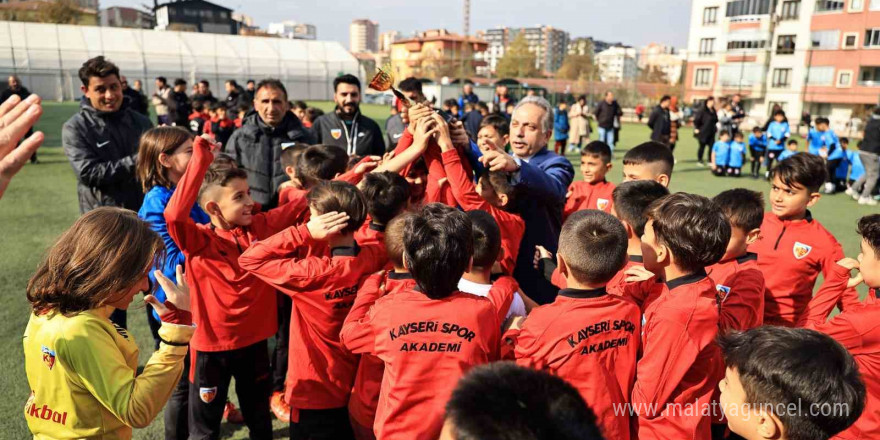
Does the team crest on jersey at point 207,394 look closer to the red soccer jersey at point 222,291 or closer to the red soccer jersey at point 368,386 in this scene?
the red soccer jersey at point 222,291

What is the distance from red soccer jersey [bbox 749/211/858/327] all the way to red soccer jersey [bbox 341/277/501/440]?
7.19ft

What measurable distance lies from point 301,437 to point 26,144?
1.92 m

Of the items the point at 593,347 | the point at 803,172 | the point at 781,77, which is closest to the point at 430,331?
the point at 593,347

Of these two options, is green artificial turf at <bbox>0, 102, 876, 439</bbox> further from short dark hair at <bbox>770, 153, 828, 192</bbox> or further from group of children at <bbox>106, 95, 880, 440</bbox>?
short dark hair at <bbox>770, 153, 828, 192</bbox>

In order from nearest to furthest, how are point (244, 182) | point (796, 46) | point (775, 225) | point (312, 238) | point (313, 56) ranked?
point (312, 238)
point (244, 182)
point (775, 225)
point (796, 46)
point (313, 56)

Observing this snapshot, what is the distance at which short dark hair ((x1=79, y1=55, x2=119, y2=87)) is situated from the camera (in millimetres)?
4199

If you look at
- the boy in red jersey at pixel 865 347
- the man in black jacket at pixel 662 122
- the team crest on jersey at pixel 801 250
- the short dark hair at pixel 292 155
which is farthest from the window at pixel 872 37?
the short dark hair at pixel 292 155

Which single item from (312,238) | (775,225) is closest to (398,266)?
(312,238)

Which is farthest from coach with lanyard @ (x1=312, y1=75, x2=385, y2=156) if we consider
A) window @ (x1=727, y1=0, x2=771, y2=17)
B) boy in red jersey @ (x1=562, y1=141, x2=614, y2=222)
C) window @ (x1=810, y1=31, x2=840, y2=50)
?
window @ (x1=727, y1=0, x2=771, y2=17)

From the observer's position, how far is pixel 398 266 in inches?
97.7

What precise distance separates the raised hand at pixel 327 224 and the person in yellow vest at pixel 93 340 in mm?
783

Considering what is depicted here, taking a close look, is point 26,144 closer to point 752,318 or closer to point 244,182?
point 244,182

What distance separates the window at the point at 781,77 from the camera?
41531 millimetres

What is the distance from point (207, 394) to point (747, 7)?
54.6 m
